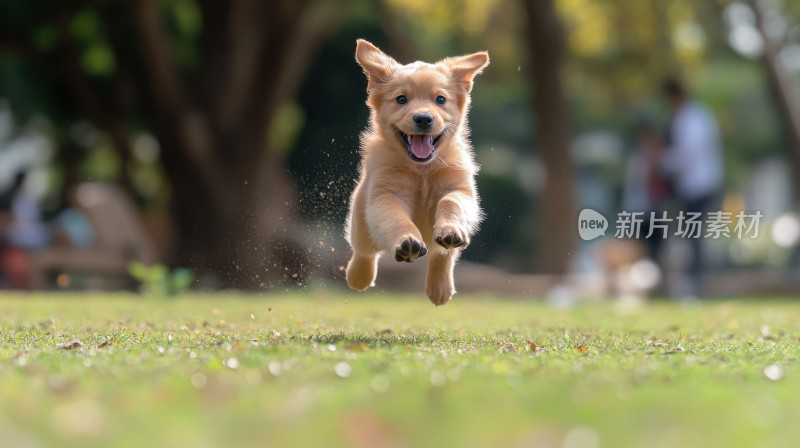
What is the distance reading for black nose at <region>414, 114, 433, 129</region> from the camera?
245 inches

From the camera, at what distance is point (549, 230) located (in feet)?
62.2

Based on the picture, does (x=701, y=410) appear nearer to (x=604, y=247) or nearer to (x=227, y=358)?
(x=227, y=358)

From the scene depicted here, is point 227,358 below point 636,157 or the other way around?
below

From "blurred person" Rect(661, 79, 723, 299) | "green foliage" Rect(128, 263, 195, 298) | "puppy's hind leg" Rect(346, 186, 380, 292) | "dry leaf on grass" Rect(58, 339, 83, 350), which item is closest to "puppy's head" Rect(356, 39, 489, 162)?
"puppy's hind leg" Rect(346, 186, 380, 292)

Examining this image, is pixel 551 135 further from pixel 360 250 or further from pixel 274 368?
pixel 274 368

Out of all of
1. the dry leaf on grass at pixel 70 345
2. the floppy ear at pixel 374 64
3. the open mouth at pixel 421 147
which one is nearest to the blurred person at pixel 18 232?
the dry leaf on grass at pixel 70 345

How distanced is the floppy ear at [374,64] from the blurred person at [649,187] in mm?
7501

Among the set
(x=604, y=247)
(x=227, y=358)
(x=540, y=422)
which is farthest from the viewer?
(x=604, y=247)

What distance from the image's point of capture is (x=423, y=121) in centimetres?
623

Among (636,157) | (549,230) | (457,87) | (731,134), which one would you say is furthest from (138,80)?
(731,134)

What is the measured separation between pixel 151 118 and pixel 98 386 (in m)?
14.5

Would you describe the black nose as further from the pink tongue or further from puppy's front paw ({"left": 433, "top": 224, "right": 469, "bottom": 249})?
puppy's front paw ({"left": 433, "top": 224, "right": 469, "bottom": 249})

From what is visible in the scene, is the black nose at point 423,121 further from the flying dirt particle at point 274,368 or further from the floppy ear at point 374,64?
the flying dirt particle at point 274,368

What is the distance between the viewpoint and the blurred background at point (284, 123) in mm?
16094
